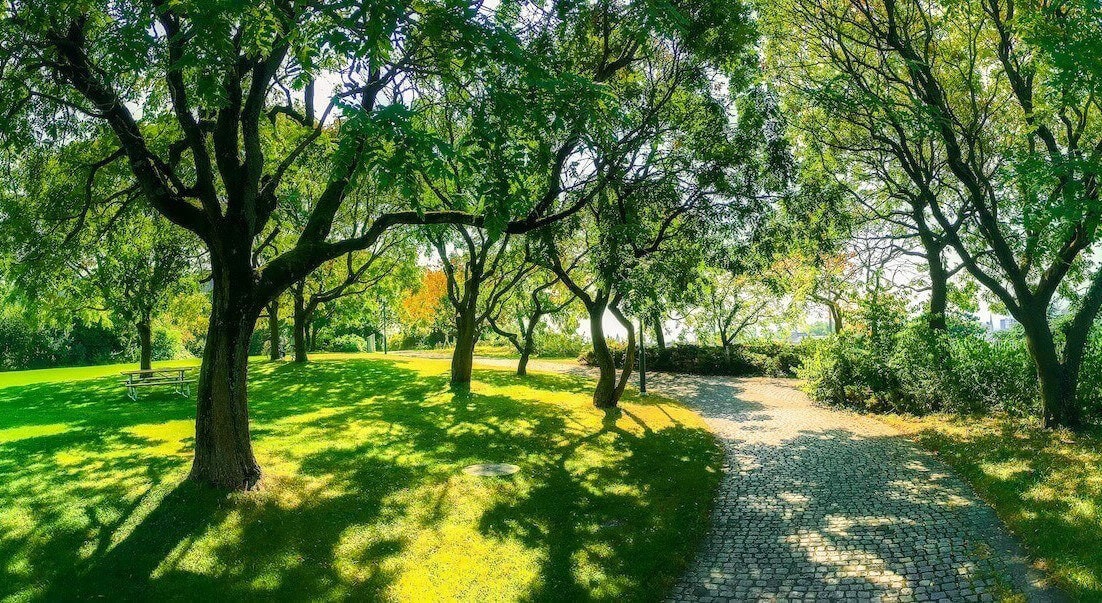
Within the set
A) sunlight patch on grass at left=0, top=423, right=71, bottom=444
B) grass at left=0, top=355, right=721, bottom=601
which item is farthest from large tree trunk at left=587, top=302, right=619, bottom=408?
sunlight patch on grass at left=0, top=423, right=71, bottom=444

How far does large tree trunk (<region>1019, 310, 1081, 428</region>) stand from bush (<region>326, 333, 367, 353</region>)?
3949cm

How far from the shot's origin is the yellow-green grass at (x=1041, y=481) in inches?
254

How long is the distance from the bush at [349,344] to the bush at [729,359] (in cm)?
2026

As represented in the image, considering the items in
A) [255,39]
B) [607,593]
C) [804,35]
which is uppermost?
[804,35]

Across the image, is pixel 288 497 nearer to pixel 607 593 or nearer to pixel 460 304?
pixel 607 593

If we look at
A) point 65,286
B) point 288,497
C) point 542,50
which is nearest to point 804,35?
point 542,50

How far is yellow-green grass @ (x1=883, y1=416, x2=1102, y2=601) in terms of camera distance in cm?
645

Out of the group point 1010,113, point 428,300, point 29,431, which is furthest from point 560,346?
point 29,431

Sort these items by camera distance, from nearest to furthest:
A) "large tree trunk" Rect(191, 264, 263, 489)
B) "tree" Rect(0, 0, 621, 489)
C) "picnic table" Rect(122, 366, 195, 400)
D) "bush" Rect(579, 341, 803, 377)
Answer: "tree" Rect(0, 0, 621, 489)
"large tree trunk" Rect(191, 264, 263, 489)
"picnic table" Rect(122, 366, 195, 400)
"bush" Rect(579, 341, 803, 377)

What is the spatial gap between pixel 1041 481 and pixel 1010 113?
415 inches

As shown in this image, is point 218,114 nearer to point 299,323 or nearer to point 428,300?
point 299,323

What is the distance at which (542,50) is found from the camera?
9398 millimetres

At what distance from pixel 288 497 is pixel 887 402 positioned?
15.0m

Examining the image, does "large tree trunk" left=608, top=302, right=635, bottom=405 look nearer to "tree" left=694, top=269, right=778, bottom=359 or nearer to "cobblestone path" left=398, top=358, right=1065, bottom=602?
"cobblestone path" left=398, top=358, right=1065, bottom=602
